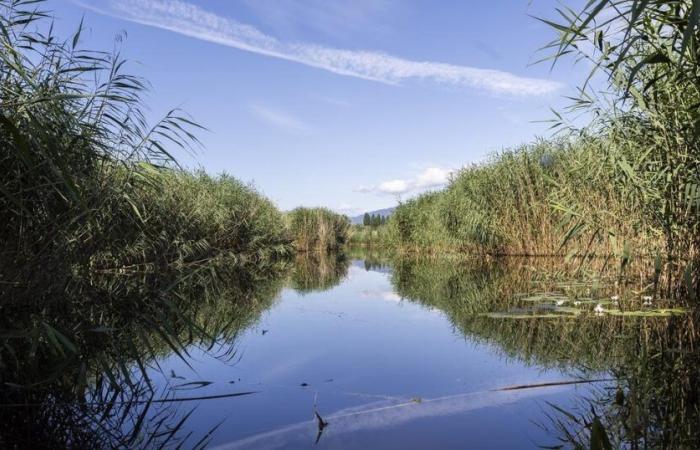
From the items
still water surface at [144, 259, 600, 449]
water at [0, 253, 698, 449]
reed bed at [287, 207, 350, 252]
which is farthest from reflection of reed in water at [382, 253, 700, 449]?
reed bed at [287, 207, 350, 252]

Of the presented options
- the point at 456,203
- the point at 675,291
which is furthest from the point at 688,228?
the point at 456,203

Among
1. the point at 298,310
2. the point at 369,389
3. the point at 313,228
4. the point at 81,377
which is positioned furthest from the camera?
the point at 313,228

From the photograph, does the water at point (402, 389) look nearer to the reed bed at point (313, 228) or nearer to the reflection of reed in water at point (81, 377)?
the reflection of reed in water at point (81, 377)

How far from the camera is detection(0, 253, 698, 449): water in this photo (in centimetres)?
271

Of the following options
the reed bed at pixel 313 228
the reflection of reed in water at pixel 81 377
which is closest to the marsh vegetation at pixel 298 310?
the reflection of reed in water at pixel 81 377

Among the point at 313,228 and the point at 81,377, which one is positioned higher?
the point at 313,228

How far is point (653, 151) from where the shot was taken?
17.0 ft

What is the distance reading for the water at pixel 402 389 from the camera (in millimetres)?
2711

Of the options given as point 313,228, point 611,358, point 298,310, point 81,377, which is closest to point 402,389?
point 611,358

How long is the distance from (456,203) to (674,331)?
13.9 metres

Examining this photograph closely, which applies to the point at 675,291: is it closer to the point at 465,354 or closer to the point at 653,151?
the point at 653,151

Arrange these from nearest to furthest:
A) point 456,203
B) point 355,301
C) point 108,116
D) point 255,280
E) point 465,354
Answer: point 108,116
point 465,354
point 355,301
point 255,280
point 456,203

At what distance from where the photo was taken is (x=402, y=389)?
12.1ft

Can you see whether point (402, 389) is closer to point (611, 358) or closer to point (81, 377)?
point (611, 358)
